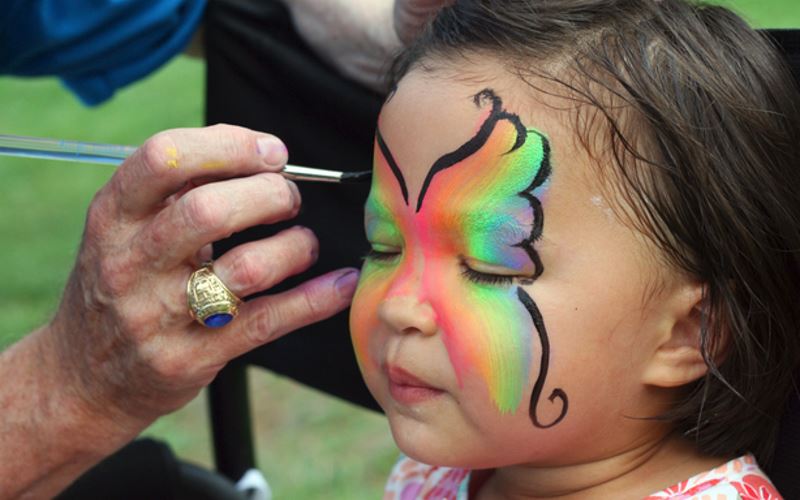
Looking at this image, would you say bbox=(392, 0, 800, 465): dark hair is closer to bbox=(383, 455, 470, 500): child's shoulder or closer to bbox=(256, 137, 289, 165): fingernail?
bbox=(256, 137, 289, 165): fingernail

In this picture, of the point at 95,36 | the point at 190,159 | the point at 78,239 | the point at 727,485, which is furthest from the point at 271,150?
the point at 78,239

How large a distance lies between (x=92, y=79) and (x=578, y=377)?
1392 mm

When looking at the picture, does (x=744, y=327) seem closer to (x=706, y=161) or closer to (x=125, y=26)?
(x=706, y=161)

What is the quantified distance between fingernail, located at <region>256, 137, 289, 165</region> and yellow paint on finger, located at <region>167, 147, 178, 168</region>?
0.10 meters

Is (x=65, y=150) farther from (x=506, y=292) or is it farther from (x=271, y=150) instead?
(x=506, y=292)

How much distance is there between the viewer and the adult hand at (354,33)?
1894 mm

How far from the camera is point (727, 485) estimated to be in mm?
1394

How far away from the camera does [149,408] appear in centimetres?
165

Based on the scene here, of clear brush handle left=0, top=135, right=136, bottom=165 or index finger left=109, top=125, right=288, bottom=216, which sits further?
clear brush handle left=0, top=135, right=136, bottom=165

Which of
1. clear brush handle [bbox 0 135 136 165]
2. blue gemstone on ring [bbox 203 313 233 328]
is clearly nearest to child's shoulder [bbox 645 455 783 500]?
blue gemstone on ring [bbox 203 313 233 328]

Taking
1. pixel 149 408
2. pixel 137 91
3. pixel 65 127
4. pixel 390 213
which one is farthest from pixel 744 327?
pixel 137 91

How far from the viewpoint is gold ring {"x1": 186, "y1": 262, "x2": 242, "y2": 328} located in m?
1.48

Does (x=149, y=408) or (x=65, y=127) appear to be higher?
(x=149, y=408)

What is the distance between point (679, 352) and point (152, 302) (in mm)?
659
